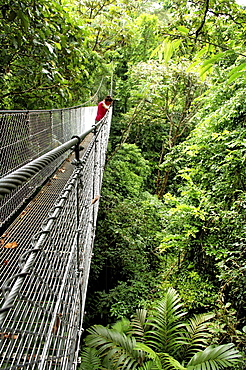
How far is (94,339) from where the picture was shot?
2.58 meters

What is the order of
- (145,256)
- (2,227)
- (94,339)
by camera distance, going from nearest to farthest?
(2,227)
(94,339)
(145,256)

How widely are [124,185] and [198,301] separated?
3589 millimetres

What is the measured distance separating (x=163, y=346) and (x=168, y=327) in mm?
195

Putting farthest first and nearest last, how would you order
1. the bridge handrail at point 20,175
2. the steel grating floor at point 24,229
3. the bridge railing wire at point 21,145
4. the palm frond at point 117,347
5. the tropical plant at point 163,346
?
the palm frond at point 117,347 < the tropical plant at point 163,346 < the bridge railing wire at point 21,145 < the steel grating floor at point 24,229 < the bridge handrail at point 20,175

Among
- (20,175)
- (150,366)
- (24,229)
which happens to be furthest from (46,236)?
(150,366)

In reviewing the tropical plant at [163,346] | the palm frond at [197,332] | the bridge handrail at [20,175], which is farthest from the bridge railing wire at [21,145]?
the palm frond at [197,332]

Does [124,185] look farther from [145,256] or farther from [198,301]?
[198,301]

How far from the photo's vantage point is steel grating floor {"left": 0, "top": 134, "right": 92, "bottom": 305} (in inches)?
49.2

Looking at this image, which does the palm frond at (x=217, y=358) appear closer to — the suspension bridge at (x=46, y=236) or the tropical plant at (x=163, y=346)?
the tropical plant at (x=163, y=346)

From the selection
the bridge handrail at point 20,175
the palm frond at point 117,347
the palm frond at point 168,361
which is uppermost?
the bridge handrail at point 20,175

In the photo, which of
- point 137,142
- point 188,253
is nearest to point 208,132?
point 188,253

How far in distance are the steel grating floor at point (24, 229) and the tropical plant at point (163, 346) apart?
1488 mm

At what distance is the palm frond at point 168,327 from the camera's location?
2.52 meters

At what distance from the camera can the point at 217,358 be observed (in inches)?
79.6
